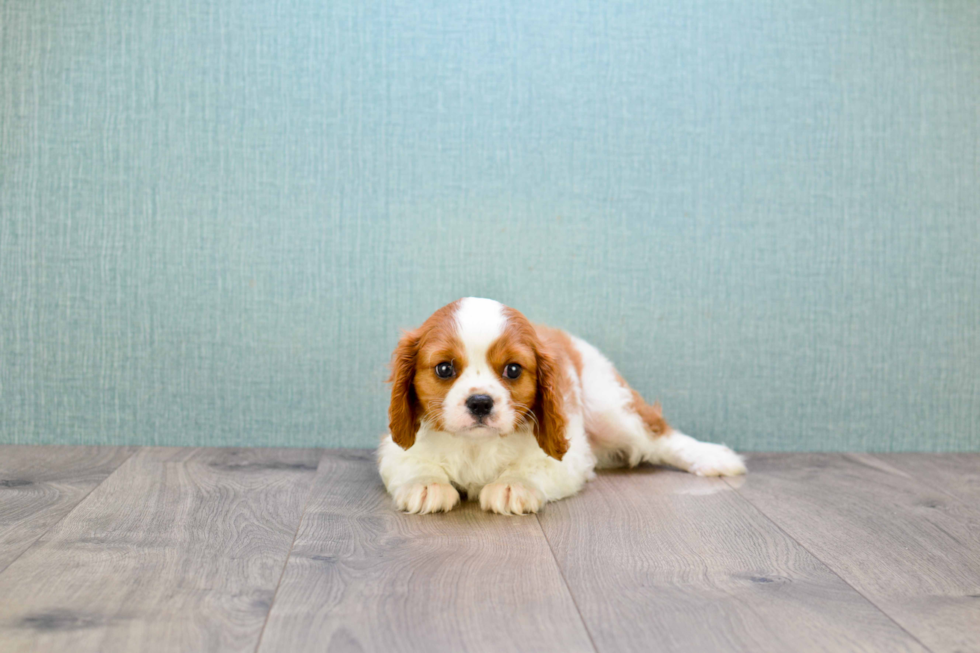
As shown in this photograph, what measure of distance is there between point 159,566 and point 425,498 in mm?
619

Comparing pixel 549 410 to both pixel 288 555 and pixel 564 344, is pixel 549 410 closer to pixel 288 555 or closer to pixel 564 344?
pixel 564 344

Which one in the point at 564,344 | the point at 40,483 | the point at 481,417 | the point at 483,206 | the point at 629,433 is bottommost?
the point at 40,483

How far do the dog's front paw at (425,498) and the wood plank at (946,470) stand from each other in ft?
4.50

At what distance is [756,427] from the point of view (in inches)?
105

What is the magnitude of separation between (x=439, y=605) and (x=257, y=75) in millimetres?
1852

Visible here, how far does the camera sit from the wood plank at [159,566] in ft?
3.82

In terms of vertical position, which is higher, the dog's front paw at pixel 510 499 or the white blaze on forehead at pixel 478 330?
the white blaze on forehead at pixel 478 330

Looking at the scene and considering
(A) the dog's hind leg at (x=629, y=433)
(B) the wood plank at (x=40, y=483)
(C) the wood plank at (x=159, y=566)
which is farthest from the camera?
(A) the dog's hind leg at (x=629, y=433)

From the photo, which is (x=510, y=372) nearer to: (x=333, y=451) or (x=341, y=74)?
(x=333, y=451)

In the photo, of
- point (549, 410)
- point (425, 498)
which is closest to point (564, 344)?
point (549, 410)

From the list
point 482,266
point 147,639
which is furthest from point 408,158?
point 147,639

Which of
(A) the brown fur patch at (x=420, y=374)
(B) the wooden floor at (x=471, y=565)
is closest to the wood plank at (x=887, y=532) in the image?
(B) the wooden floor at (x=471, y=565)

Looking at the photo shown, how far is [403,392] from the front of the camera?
1905 millimetres

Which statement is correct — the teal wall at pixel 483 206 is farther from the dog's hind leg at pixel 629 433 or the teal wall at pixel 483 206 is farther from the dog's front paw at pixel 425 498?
the dog's front paw at pixel 425 498
